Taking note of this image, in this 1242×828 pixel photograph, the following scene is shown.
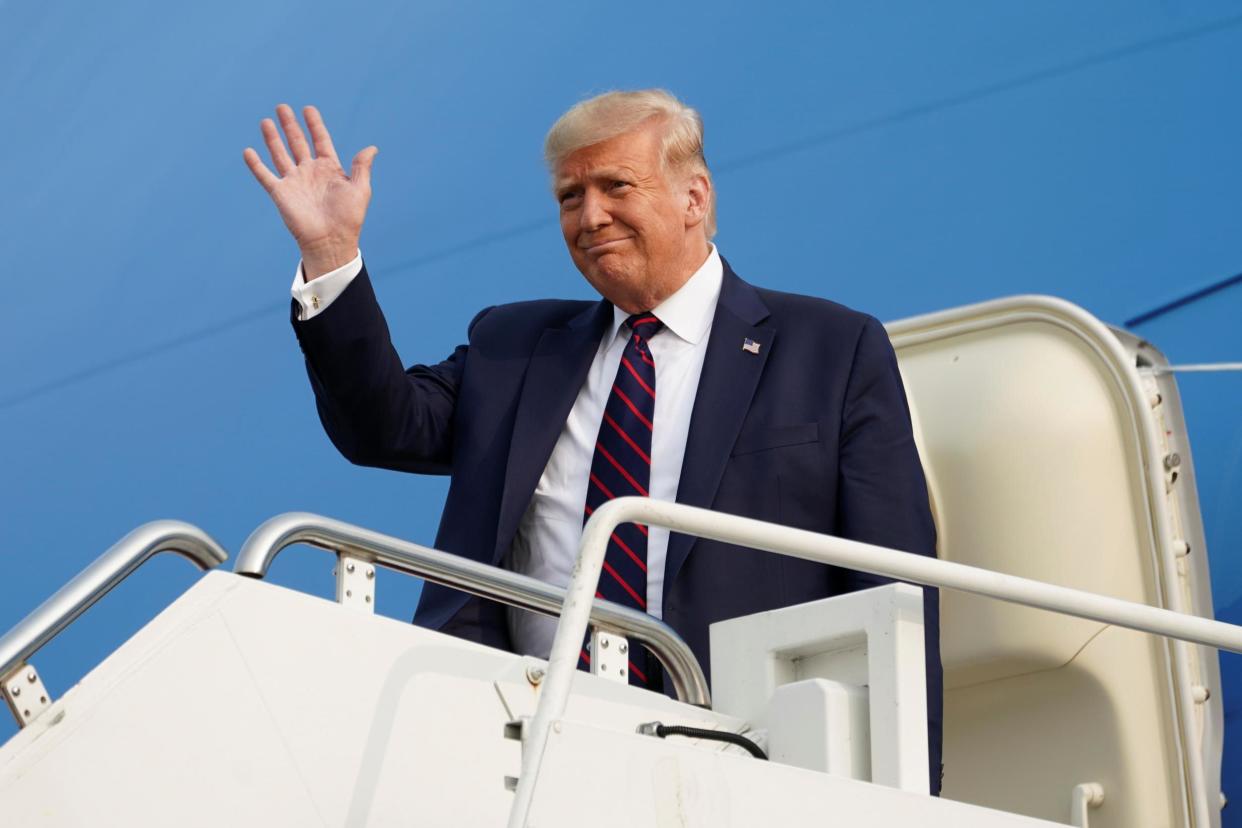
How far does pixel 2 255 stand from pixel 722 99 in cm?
224

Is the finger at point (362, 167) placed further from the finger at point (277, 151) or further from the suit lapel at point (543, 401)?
the suit lapel at point (543, 401)

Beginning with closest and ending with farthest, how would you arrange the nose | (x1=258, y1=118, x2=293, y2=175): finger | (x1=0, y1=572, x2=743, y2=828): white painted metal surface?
(x1=0, y1=572, x2=743, y2=828): white painted metal surface → (x1=258, y1=118, x2=293, y2=175): finger → the nose

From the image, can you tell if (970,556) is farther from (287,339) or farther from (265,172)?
(287,339)

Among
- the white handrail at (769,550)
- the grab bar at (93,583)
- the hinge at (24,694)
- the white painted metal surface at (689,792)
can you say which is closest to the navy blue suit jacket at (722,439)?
the white handrail at (769,550)

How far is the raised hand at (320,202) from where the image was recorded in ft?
8.75

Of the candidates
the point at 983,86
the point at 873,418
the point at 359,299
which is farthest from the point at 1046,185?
the point at 359,299

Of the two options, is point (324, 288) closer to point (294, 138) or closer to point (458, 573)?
point (294, 138)

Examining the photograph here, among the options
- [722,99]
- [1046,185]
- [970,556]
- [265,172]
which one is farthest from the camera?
[722,99]

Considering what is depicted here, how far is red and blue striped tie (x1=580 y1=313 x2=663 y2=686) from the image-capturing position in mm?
2635

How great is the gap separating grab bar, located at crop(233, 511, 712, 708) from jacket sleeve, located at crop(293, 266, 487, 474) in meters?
0.69

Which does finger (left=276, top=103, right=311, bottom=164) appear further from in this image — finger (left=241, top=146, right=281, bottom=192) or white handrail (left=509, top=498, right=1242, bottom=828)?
white handrail (left=509, top=498, right=1242, bottom=828)

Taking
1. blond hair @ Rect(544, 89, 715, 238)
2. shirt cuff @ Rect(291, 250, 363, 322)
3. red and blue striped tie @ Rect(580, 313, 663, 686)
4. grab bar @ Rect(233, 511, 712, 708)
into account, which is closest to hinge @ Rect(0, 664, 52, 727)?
grab bar @ Rect(233, 511, 712, 708)

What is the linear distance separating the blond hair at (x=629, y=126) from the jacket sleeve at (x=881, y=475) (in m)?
0.44

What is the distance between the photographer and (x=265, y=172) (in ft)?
8.80
